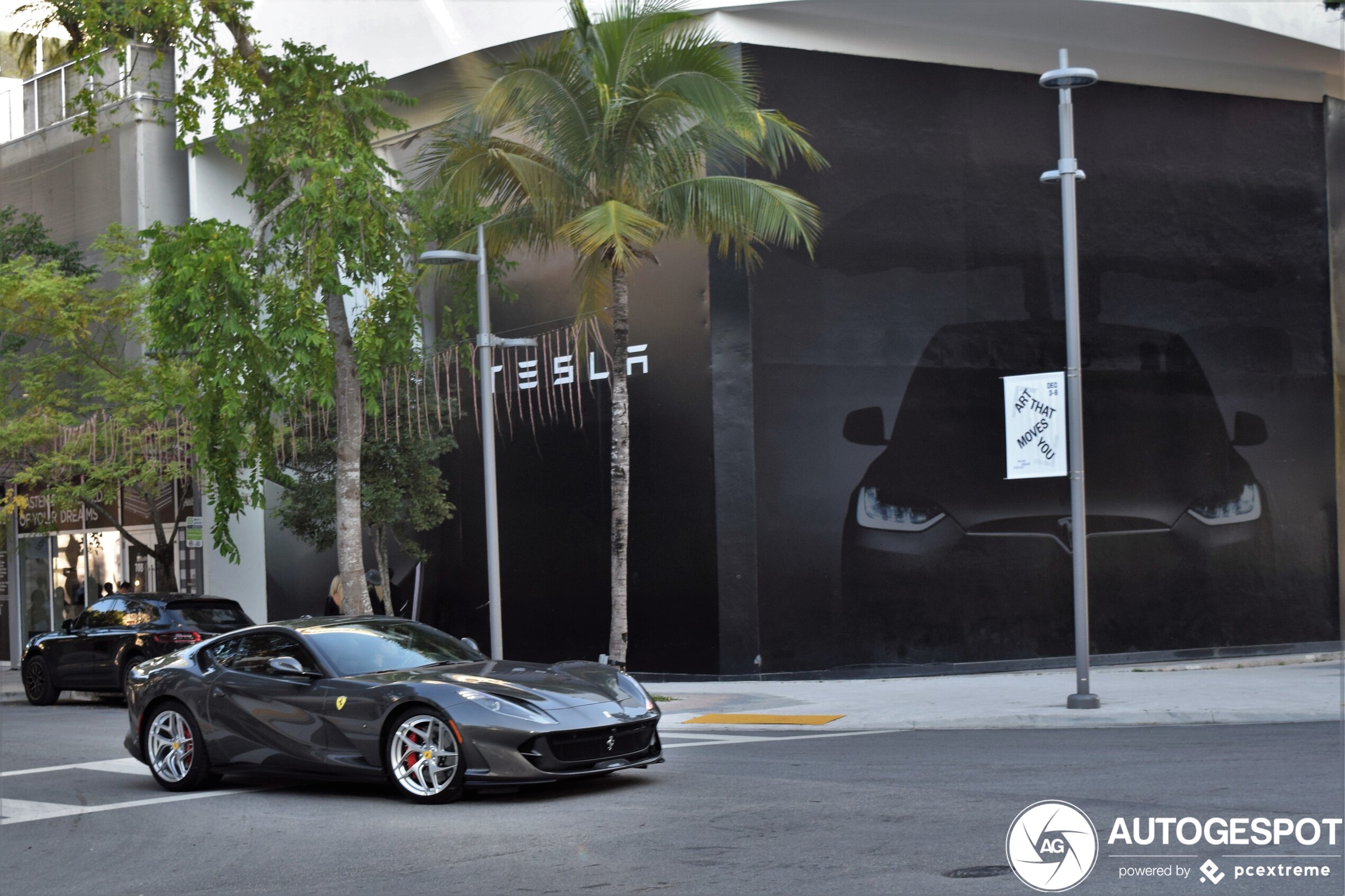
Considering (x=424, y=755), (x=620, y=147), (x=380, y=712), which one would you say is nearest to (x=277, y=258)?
(x=620, y=147)

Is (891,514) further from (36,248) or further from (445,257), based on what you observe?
(36,248)

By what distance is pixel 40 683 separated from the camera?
20.8 metres

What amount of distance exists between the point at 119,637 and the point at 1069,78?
14.7m

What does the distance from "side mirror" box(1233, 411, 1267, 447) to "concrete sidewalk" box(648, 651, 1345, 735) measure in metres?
3.90

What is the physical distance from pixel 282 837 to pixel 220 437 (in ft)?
39.0

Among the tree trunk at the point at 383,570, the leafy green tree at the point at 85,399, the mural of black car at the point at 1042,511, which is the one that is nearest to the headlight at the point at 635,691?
the mural of black car at the point at 1042,511

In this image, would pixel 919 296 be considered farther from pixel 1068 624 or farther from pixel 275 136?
pixel 275 136

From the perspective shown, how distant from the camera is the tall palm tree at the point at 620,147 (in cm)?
1705

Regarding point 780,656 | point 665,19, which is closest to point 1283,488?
point 780,656

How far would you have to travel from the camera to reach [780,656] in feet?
66.9

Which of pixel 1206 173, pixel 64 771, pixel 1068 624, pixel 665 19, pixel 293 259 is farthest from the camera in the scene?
pixel 1206 173

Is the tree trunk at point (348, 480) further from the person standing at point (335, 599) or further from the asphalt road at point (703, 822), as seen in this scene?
the asphalt road at point (703, 822)

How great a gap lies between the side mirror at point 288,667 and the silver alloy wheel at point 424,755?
974 millimetres

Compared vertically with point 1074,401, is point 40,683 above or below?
below
